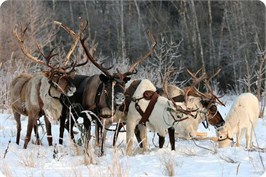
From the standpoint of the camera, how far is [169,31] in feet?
106

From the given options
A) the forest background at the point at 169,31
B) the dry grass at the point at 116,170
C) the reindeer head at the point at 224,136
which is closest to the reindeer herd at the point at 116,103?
the reindeer head at the point at 224,136

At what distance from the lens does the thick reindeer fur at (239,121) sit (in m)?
9.87

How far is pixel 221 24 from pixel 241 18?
271 cm

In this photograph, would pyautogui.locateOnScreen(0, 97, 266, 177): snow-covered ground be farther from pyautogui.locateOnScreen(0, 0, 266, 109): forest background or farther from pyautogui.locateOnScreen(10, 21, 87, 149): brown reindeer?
pyautogui.locateOnScreen(0, 0, 266, 109): forest background

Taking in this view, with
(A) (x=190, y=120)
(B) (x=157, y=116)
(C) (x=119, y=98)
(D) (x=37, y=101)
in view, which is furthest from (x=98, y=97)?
(A) (x=190, y=120)

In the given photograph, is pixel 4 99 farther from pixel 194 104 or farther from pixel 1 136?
pixel 194 104

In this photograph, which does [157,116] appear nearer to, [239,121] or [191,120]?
[191,120]

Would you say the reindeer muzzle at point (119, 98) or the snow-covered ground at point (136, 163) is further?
the reindeer muzzle at point (119, 98)

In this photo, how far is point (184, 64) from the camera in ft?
101

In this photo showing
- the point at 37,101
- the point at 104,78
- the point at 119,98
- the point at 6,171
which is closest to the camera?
the point at 6,171

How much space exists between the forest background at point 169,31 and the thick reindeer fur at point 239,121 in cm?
1404

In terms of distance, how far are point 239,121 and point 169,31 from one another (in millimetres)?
22716

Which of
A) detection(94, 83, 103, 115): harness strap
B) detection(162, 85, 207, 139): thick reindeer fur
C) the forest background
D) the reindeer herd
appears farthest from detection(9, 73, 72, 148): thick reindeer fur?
the forest background

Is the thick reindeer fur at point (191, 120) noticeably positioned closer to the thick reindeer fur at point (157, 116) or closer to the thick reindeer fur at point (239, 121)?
the thick reindeer fur at point (157, 116)
